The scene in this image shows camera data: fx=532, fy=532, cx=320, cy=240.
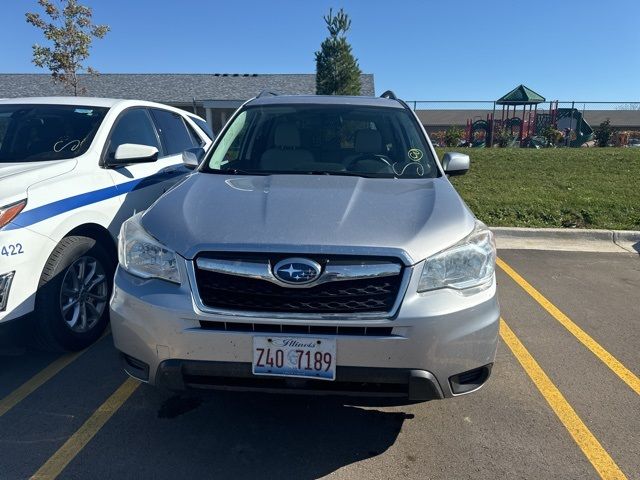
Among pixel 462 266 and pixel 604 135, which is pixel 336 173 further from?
pixel 604 135

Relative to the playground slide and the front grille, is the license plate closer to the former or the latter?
the front grille

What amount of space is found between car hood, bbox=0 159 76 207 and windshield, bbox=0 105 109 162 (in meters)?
0.22

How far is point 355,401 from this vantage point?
2895mm

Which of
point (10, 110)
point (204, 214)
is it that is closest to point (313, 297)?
point (204, 214)

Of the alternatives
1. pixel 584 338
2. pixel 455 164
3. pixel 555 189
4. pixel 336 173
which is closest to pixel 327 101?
pixel 336 173

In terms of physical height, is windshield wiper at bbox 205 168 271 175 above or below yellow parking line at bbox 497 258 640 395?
above

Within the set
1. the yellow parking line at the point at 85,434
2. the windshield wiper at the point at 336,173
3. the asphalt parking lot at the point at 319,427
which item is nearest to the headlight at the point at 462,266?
the asphalt parking lot at the point at 319,427

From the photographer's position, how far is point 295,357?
239cm

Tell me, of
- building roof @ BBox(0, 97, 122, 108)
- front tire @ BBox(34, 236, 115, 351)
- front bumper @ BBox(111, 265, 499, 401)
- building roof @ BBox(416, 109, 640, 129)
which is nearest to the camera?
front bumper @ BBox(111, 265, 499, 401)

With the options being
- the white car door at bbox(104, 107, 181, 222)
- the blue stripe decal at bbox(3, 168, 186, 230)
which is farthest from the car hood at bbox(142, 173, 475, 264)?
the white car door at bbox(104, 107, 181, 222)

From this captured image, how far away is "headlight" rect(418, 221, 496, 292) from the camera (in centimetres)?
248

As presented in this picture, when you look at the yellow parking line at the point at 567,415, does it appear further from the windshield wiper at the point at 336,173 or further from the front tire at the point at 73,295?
the front tire at the point at 73,295

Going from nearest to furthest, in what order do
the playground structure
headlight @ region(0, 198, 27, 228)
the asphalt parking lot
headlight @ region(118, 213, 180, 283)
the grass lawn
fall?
headlight @ region(118, 213, 180, 283) → the asphalt parking lot → headlight @ region(0, 198, 27, 228) → the grass lawn → the playground structure

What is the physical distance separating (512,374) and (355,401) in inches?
54.9
